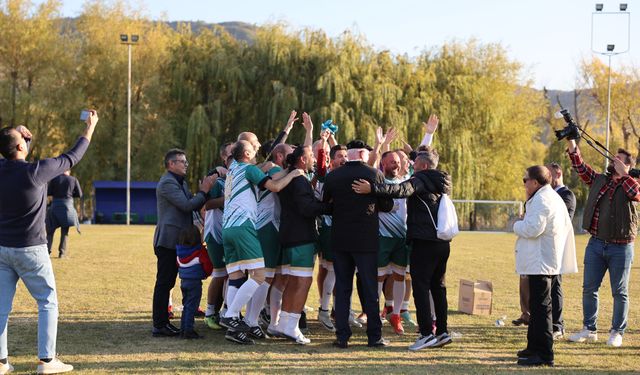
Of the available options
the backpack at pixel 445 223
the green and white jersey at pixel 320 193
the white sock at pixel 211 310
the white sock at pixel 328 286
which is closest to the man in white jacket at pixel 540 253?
the backpack at pixel 445 223

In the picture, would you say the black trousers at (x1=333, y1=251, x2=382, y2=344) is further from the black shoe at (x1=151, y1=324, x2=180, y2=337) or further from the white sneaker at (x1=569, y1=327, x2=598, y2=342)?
the white sneaker at (x1=569, y1=327, x2=598, y2=342)

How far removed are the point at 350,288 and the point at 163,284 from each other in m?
2.11

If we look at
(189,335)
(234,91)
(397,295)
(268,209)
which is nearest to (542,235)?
(397,295)

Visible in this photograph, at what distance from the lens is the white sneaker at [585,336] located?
28.2 feet

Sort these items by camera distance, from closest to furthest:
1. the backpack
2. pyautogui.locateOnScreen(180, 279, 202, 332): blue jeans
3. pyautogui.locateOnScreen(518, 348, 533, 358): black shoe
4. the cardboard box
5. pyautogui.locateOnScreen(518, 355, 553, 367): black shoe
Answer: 1. pyautogui.locateOnScreen(518, 355, 553, 367): black shoe
2. pyautogui.locateOnScreen(518, 348, 533, 358): black shoe
3. the backpack
4. pyautogui.locateOnScreen(180, 279, 202, 332): blue jeans
5. the cardboard box

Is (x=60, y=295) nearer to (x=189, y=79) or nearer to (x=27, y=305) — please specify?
(x=27, y=305)

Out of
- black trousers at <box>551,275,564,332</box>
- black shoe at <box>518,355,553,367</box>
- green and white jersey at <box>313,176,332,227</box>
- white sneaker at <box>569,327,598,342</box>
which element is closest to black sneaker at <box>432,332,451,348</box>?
black shoe at <box>518,355,553,367</box>

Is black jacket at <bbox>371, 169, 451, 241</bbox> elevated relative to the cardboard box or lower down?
elevated

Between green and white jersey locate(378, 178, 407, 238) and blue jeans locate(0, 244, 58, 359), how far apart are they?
3922 millimetres

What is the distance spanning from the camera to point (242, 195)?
8.03 metres

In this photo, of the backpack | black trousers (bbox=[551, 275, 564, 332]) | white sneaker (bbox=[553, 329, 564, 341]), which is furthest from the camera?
white sneaker (bbox=[553, 329, 564, 341])

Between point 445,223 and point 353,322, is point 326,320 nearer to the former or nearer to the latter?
point 353,322

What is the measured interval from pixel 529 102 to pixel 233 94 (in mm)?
22361

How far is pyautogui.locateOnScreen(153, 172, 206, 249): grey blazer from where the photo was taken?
27.1ft
